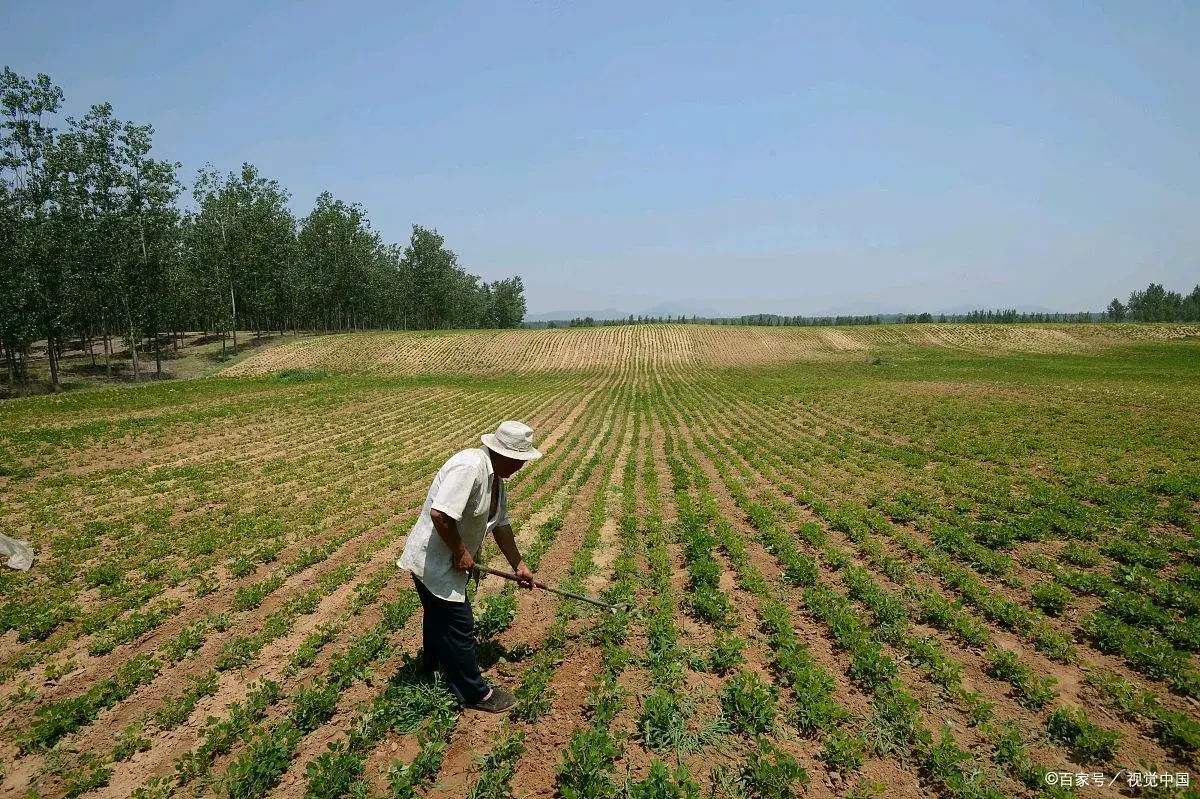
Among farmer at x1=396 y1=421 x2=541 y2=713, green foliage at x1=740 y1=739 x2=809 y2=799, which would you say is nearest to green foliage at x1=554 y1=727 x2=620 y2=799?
farmer at x1=396 y1=421 x2=541 y2=713

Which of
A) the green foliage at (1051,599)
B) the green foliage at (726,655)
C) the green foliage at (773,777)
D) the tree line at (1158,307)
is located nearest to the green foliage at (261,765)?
the green foliage at (773,777)

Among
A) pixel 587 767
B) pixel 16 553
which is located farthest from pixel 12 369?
pixel 587 767

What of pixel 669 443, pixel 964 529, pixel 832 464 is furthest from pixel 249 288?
pixel 964 529

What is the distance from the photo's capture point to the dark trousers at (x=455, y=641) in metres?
5.07

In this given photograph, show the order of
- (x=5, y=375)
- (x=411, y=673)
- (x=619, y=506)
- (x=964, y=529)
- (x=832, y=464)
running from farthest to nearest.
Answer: (x=5, y=375), (x=832, y=464), (x=619, y=506), (x=964, y=529), (x=411, y=673)

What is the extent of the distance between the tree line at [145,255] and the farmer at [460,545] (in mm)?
46317

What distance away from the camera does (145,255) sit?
40.7m

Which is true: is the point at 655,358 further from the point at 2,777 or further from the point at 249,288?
the point at 2,777

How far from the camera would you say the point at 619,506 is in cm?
1225

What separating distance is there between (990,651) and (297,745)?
25.6ft

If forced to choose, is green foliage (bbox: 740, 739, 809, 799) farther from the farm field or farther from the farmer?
the farmer

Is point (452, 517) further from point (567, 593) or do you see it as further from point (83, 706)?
point (83, 706)

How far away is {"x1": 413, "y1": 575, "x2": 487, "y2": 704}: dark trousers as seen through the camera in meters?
5.07

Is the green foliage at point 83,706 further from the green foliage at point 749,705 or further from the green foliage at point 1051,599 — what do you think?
the green foliage at point 1051,599
